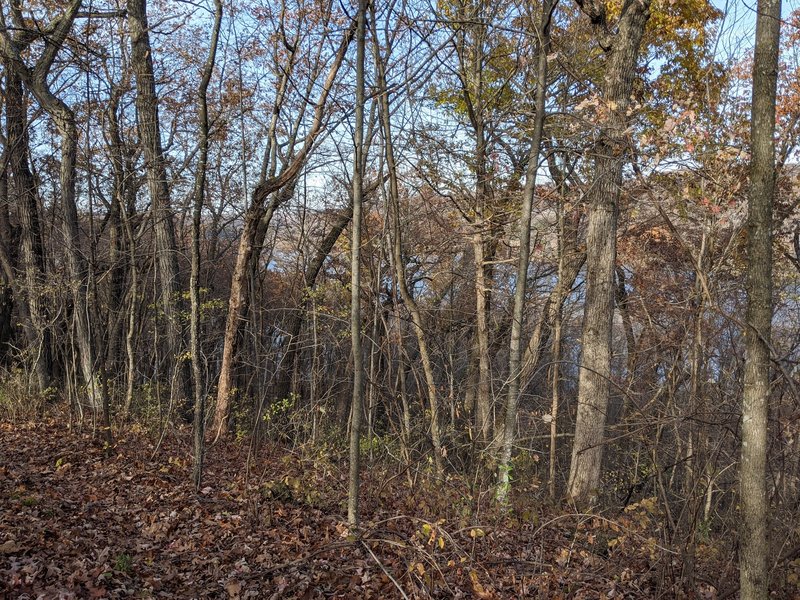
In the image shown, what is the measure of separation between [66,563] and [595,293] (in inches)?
267

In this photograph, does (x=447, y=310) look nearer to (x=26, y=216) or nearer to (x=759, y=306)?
(x=759, y=306)

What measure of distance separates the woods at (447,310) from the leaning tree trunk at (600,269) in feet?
0.13

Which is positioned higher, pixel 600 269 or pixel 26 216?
pixel 26 216

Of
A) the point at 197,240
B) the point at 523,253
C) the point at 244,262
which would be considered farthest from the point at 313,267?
the point at 523,253

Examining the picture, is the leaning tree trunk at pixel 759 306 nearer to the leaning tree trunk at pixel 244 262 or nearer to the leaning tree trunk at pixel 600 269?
the leaning tree trunk at pixel 600 269

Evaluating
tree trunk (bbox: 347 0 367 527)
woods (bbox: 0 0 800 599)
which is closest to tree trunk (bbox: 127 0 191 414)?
woods (bbox: 0 0 800 599)

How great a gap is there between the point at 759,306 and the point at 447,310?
19.4 feet

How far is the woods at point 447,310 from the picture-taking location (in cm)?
506

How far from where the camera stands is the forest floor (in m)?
4.79

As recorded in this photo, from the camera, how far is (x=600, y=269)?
8555 mm

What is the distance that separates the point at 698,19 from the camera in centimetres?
1334

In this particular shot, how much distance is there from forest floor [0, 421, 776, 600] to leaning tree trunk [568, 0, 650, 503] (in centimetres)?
139

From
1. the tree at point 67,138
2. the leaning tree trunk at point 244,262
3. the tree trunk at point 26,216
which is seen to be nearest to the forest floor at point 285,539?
the tree at point 67,138

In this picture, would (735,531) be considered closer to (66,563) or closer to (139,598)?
(139,598)
